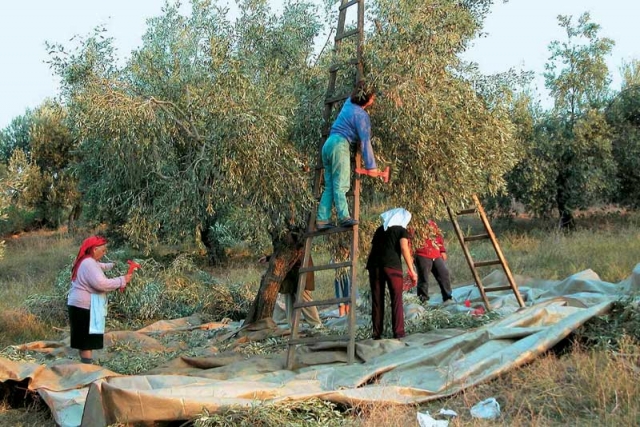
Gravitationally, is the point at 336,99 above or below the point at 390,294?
above

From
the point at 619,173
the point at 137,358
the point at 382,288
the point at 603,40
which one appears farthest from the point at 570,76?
the point at 137,358

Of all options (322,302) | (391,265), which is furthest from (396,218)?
(322,302)

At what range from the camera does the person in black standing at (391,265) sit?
29.1 feet

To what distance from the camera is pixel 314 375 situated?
23.5ft

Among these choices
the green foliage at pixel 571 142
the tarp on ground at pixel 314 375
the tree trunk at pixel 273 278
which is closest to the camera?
the tarp on ground at pixel 314 375

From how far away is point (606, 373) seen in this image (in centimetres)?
598

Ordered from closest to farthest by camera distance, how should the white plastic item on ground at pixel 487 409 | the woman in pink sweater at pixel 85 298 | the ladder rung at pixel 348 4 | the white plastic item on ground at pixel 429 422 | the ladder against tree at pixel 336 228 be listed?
the white plastic item on ground at pixel 429 422 < the white plastic item on ground at pixel 487 409 < the ladder against tree at pixel 336 228 < the woman in pink sweater at pixel 85 298 < the ladder rung at pixel 348 4

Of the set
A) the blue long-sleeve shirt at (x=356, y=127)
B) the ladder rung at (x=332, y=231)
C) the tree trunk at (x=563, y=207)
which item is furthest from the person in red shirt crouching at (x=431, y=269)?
the tree trunk at (x=563, y=207)

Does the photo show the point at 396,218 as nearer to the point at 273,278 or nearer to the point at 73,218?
the point at 273,278

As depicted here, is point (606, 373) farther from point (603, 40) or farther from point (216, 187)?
point (603, 40)

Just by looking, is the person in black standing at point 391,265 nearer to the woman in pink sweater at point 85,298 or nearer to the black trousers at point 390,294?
the black trousers at point 390,294

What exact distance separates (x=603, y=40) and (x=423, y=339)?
1699 cm

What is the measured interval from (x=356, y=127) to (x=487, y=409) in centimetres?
362

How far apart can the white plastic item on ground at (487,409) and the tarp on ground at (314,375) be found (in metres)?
0.41
